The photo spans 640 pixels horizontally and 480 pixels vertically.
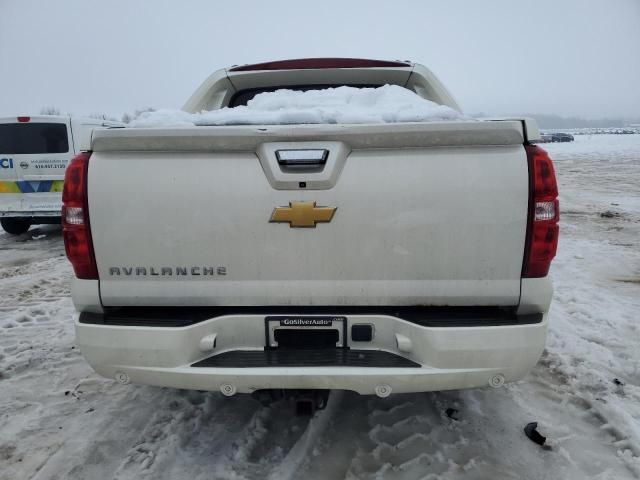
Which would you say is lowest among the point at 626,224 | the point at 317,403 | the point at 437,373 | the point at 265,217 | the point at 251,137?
the point at 626,224

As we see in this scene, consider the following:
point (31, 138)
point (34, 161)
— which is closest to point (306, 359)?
point (34, 161)

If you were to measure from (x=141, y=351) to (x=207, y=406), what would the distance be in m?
1.01

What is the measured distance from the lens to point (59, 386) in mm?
3129

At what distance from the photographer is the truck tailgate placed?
1.89 m

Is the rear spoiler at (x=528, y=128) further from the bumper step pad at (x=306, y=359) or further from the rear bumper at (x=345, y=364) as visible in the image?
the bumper step pad at (x=306, y=359)

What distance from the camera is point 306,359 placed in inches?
77.9

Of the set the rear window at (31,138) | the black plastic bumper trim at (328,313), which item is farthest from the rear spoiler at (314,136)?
the rear window at (31,138)

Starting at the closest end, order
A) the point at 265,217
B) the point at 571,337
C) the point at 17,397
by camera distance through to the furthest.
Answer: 1. the point at 265,217
2. the point at 17,397
3. the point at 571,337

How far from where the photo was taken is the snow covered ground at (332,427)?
226cm

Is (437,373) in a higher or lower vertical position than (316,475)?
A: higher

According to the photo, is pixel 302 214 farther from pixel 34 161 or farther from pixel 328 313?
pixel 34 161

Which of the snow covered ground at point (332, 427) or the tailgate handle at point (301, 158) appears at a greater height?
the tailgate handle at point (301, 158)

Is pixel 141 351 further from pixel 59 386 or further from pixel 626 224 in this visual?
pixel 626 224

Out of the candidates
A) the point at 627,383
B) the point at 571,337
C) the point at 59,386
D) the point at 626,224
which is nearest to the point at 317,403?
the point at 59,386
